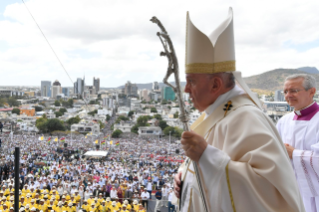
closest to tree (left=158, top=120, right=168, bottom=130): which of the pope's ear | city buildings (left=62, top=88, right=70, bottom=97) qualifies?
city buildings (left=62, top=88, right=70, bottom=97)

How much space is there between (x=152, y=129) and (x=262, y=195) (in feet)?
67.1

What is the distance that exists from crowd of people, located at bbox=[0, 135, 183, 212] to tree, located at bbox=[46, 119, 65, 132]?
0.61 metres

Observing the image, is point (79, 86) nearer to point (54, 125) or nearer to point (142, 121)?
point (54, 125)

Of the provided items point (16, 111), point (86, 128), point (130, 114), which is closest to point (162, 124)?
point (130, 114)

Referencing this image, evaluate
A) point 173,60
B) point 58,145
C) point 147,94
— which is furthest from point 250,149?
point 147,94

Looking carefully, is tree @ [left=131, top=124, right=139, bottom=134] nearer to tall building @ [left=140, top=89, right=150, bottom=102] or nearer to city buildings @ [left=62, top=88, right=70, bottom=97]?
city buildings @ [left=62, top=88, right=70, bottom=97]

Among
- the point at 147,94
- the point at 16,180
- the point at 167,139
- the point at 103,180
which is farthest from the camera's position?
the point at 147,94

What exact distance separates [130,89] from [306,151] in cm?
2829

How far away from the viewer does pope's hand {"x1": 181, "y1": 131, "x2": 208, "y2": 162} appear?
2.65 ft

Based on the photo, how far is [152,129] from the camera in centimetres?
2116

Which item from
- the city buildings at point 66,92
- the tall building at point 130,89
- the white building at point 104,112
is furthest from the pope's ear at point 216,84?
the tall building at point 130,89

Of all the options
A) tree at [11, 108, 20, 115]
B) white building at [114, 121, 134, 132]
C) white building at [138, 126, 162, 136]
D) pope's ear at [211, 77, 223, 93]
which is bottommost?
white building at [138, 126, 162, 136]

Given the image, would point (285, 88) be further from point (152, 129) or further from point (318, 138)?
point (152, 129)

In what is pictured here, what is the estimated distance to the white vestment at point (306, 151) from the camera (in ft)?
5.05
